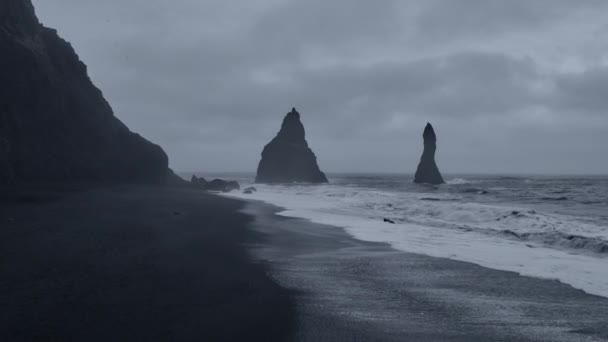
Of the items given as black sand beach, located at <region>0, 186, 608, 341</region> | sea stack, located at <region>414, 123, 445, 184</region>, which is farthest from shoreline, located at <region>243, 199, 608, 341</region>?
sea stack, located at <region>414, 123, 445, 184</region>

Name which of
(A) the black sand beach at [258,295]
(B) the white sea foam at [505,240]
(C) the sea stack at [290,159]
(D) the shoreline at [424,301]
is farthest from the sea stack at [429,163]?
(D) the shoreline at [424,301]

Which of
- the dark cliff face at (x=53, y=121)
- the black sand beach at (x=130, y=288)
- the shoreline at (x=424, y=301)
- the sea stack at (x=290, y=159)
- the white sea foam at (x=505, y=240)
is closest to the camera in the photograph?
the black sand beach at (x=130, y=288)

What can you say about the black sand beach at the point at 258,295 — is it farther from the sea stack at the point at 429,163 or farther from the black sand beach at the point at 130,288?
the sea stack at the point at 429,163

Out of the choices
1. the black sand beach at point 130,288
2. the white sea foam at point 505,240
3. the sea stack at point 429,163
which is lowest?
the white sea foam at point 505,240

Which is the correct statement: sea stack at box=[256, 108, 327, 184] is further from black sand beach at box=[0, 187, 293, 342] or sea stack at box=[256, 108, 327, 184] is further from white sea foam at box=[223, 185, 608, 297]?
black sand beach at box=[0, 187, 293, 342]

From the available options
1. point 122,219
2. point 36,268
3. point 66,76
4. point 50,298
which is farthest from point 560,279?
point 66,76

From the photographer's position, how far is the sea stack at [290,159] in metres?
103

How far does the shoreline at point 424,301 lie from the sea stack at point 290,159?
301 feet

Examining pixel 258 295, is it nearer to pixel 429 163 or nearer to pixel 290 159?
pixel 429 163

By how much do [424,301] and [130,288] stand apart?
14.2 feet

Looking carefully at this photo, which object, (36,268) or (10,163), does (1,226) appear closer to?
(36,268)

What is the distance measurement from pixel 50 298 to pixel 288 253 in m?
5.54

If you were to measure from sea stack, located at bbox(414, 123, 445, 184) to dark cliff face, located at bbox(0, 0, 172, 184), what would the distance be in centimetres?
6010

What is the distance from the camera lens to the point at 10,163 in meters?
32.1
